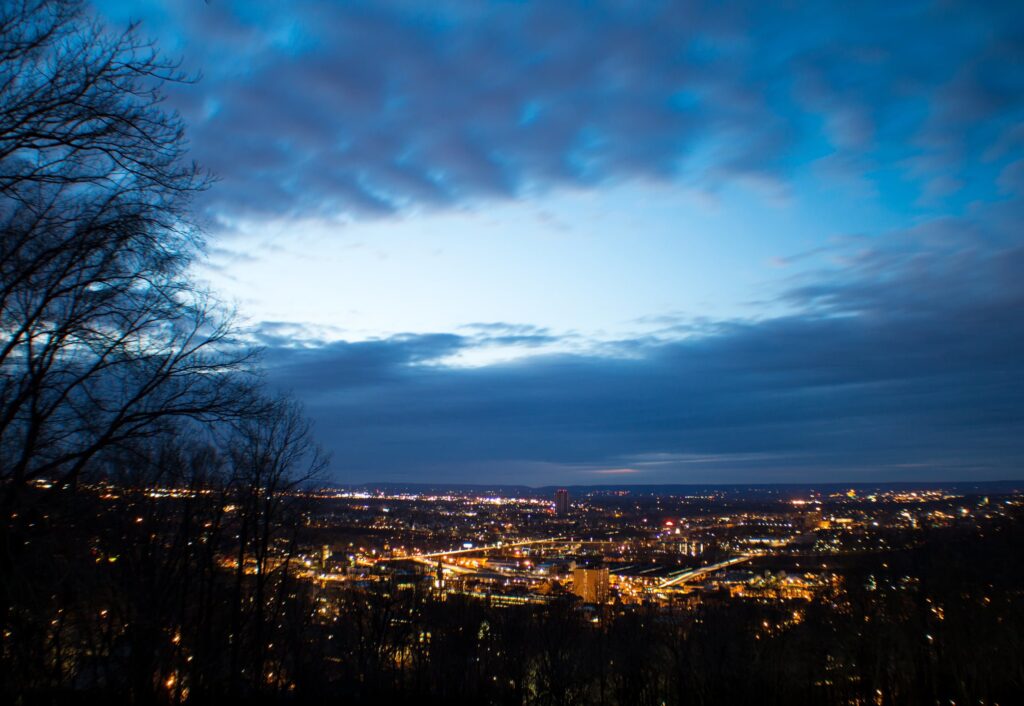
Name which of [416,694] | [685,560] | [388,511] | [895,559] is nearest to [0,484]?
[416,694]

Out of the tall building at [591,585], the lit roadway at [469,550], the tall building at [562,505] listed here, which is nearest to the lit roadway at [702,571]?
the tall building at [591,585]

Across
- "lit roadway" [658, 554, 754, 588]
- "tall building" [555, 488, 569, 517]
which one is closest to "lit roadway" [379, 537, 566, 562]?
"lit roadway" [658, 554, 754, 588]

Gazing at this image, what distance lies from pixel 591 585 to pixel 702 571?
8.38m

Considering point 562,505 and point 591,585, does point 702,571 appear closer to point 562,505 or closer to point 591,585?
point 591,585

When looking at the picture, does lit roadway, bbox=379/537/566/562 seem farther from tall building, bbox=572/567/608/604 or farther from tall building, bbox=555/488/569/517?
tall building, bbox=555/488/569/517

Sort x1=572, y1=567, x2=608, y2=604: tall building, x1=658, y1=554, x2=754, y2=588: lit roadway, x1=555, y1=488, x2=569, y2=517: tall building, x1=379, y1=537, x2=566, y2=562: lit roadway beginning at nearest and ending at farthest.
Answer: x1=572, y1=567, x2=608, y2=604: tall building < x1=379, y1=537, x2=566, y2=562: lit roadway < x1=658, y1=554, x2=754, y2=588: lit roadway < x1=555, y1=488, x2=569, y2=517: tall building

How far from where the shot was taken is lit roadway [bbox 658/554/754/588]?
26825mm

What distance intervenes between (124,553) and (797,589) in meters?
18.7

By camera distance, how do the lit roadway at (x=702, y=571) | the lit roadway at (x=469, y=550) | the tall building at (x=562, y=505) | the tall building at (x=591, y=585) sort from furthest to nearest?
the tall building at (x=562, y=505) < the lit roadway at (x=702, y=571) < the lit roadway at (x=469, y=550) < the tall building at (x=591, y=585)

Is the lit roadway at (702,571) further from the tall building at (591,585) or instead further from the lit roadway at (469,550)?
the lit roadway at (469,550)

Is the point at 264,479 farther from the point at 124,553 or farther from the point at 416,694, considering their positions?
the point at 416,694

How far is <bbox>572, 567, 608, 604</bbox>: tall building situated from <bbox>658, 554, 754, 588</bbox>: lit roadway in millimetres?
2469

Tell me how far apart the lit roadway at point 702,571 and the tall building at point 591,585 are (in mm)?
2469

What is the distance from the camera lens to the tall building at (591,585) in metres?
22.2
